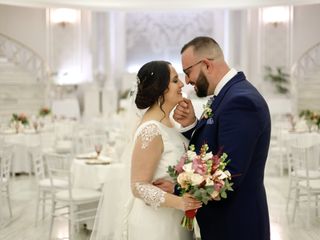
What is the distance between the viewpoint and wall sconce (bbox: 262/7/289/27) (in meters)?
14.9

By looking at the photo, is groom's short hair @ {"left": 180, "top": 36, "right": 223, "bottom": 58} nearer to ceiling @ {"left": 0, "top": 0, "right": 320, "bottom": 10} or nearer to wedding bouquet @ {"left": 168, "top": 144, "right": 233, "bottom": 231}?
wedding bouquet @ {"left": 168, "top": 144, "right": 233, "bottom": 231}

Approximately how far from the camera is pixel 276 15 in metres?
14.9

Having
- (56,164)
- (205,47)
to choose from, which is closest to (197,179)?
(205,47)

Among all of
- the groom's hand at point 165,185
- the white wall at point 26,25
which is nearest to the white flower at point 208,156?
the groom's hand at point 165,185

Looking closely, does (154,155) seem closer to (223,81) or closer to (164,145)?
(164,145)

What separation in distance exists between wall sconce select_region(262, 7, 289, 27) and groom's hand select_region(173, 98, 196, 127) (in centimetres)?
1283

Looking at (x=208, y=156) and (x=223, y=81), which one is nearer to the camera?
(x=208, y=156)

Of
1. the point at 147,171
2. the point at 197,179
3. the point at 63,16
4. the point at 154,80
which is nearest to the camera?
the point at 197,179

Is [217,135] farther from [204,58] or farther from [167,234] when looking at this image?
[167,234]

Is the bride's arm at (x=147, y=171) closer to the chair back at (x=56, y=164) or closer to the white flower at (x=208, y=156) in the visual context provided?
the white flower at (x=208, y=156)

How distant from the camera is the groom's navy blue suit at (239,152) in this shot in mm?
2301

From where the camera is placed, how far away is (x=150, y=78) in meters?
2.69

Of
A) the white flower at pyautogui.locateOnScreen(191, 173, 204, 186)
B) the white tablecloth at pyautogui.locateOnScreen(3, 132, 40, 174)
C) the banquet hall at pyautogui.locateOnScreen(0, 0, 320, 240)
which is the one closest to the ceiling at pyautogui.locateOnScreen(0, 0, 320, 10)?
the banquet hall at pyautogui.locateOnScreen(0, 0, 320, 240)

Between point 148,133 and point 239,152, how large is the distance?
542 mm
